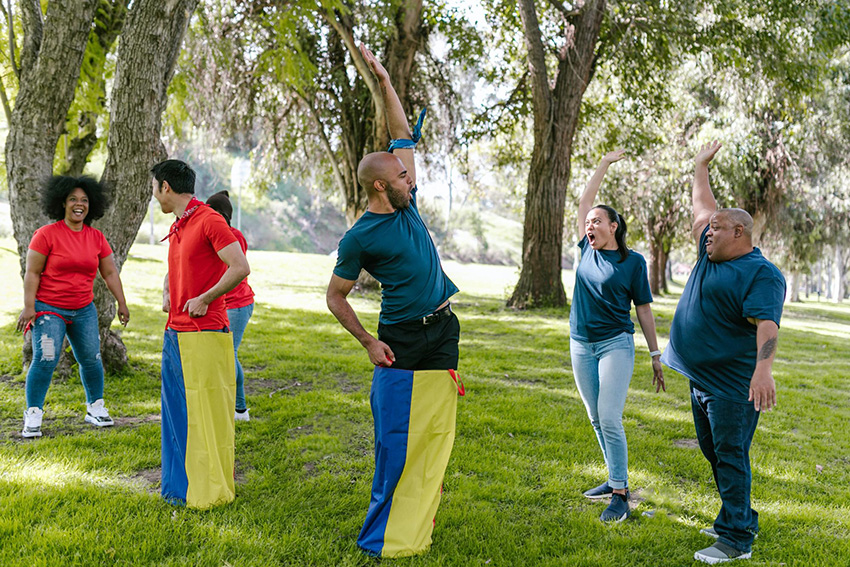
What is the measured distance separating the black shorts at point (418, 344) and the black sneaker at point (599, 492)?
1.69m

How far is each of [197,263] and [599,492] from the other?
316 centimetres

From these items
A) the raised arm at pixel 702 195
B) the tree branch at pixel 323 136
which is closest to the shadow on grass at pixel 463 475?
the raised arm at pixel 702 195

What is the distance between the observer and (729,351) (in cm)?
365

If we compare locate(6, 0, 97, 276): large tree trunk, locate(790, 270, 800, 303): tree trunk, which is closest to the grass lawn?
locate(6, 0, 97, 276): large tree trunk

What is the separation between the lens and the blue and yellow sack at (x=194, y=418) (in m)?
4.11

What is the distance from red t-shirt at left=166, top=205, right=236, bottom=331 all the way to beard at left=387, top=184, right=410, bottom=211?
1.14 meters

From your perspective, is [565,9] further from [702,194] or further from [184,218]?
[184,218]

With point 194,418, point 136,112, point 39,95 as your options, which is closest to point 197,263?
point 194,418

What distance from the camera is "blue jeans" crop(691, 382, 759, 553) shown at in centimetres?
365

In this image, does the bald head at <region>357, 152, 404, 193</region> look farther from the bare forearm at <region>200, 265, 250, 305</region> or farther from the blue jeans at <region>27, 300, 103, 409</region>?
the blue jeans at <region>27, 300, 103, 409</region>

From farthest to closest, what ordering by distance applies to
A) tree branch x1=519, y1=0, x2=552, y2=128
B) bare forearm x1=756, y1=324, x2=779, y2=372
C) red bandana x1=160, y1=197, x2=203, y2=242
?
1. tree branch x1=519, y1=0, x2=552, y2=128
2. red bandana x1=160, y1=197, x2=203, y2=242
3. bare forearm x1=756, y1=324, x2=779, y2=372

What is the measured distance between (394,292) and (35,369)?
350 centimetres

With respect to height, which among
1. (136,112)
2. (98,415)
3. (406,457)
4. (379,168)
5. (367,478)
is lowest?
(367,478)

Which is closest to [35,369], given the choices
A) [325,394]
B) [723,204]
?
[325,394]
